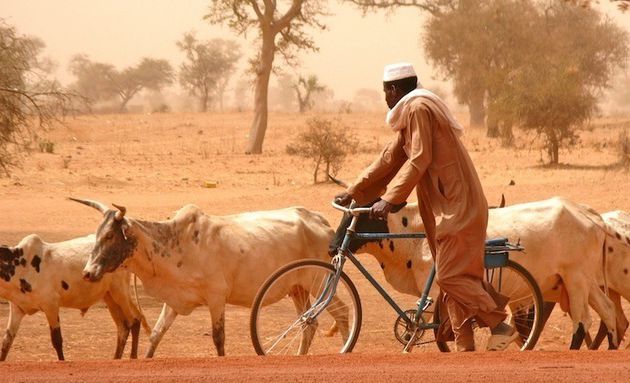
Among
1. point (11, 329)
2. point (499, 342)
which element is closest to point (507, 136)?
point (11, 329)

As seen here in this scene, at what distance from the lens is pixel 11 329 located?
9484 millimetres

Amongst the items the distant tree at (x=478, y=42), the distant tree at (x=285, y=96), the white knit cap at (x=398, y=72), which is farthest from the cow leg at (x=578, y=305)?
the distant tree at (x=285, y=96)

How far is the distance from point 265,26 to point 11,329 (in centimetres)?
2726

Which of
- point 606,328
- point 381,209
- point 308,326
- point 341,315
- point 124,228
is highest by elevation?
point 381,209

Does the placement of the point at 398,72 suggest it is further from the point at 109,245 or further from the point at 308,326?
the point at 109,245

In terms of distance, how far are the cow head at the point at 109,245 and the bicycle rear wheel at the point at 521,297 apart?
2.38 m

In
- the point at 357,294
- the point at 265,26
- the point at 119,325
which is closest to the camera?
the point at 357,294

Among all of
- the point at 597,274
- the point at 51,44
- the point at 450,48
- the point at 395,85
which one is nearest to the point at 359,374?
the point at 395,85

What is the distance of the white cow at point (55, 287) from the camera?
31.8ft

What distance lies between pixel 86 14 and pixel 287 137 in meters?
90.6

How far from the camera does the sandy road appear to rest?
595 cm

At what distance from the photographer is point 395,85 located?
277 inches

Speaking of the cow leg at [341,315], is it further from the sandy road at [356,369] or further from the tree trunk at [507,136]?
the tree trunk at [507,136]

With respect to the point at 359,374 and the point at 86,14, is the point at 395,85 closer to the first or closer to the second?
the point at 359,374
